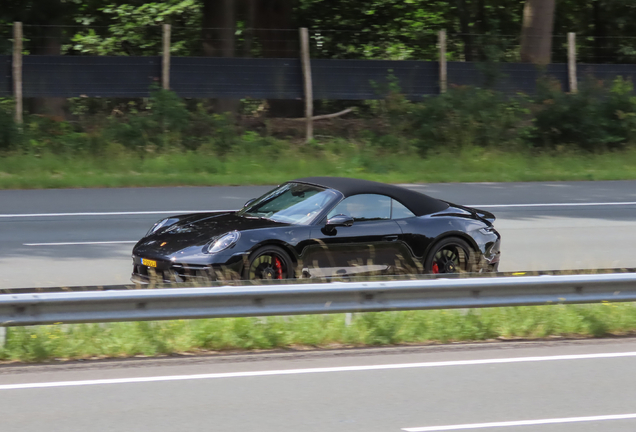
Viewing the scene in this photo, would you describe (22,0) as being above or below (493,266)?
above

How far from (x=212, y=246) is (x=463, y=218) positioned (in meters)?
2.92

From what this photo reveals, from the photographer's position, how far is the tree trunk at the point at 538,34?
25312 mm

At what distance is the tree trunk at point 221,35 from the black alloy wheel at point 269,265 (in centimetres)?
1437

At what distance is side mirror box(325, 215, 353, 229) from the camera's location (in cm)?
905

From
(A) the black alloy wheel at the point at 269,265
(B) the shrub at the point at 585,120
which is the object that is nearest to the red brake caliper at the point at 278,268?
(A) the black alloy wheel at the point at 269,265

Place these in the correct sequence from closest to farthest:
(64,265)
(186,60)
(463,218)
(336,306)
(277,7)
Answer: (336,306), (463,218), (64,265), (186,60), (277,7)

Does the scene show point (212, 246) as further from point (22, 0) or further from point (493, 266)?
point (22, 0)

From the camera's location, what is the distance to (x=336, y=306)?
7.27 m

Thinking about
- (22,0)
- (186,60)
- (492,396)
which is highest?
(22,0)

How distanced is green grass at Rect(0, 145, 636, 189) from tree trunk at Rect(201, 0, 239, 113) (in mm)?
3005

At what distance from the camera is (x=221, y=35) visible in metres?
23.7

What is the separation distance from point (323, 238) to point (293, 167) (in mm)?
10573

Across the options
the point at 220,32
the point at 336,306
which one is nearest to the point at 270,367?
the point at 336,306

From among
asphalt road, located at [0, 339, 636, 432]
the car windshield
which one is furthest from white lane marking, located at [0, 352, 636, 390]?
the car windshield
